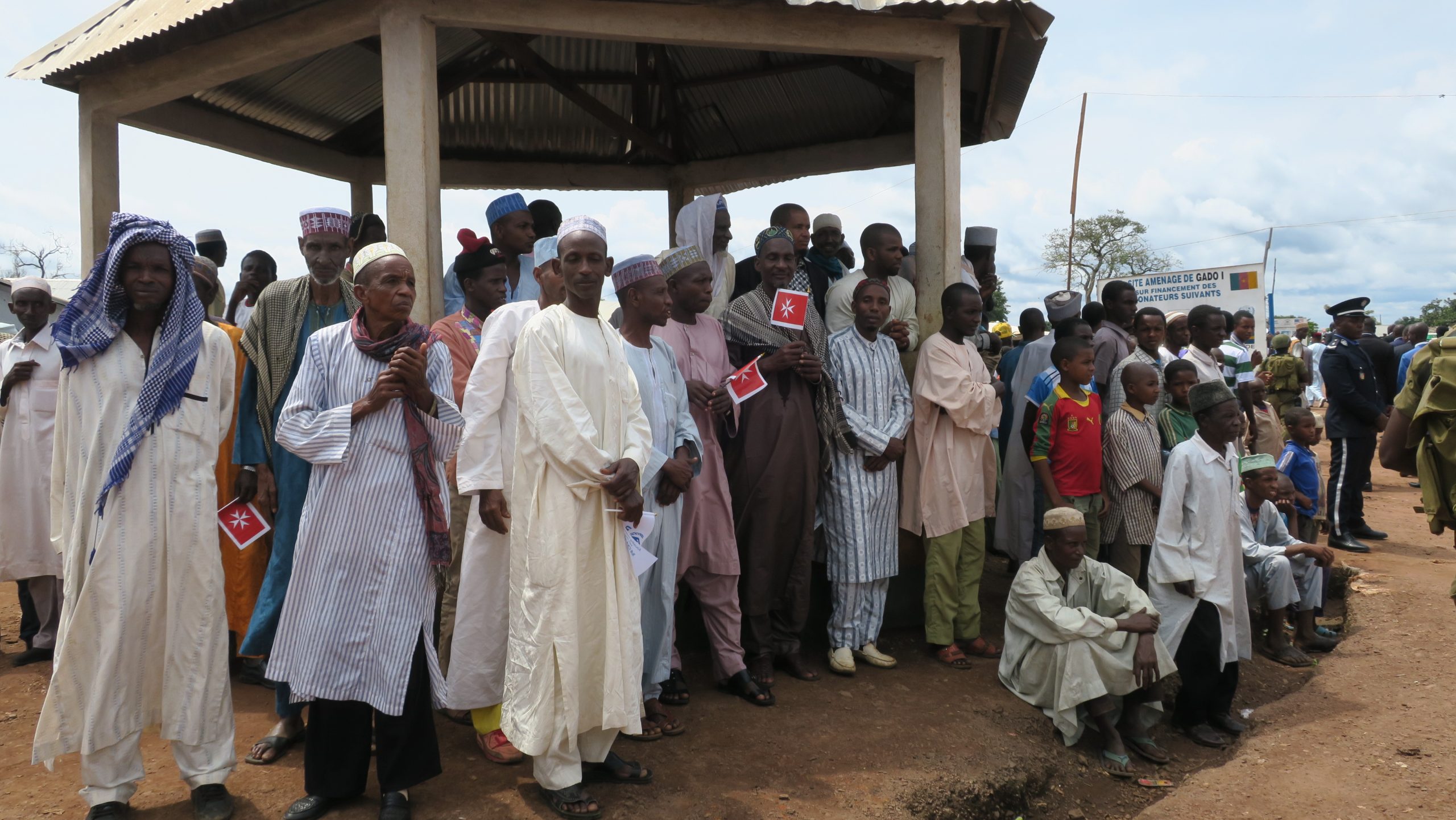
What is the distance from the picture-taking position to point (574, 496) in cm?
339

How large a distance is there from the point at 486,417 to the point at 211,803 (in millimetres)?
1595

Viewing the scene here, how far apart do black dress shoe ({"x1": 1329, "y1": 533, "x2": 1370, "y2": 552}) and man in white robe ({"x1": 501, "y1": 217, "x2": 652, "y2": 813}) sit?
8078mm

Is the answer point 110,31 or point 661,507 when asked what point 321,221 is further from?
point 110,31

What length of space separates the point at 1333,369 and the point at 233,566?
30.2 feet

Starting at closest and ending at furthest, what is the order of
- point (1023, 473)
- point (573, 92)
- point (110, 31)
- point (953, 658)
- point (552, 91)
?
point (953, 658) < point (110, 31) < point (1023, 473) < point (573, 92) < point (552, 91)

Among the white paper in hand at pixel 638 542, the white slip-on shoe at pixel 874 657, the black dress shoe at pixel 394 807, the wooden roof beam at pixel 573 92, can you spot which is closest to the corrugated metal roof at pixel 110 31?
the wooden roof beam at pixel 573 92

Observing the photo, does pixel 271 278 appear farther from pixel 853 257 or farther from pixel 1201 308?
pixel 1201 308

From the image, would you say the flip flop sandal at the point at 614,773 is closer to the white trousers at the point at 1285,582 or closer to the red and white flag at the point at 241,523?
the red and white flag at the point at 241,523

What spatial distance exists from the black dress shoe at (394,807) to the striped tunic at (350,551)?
318 millimetres

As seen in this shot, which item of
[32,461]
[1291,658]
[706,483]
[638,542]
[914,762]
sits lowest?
[1291,658]

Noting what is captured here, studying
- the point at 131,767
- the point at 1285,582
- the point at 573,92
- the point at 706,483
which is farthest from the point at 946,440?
the point at 573,92

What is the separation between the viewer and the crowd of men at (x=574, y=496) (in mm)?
3244

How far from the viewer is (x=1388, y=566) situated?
8289mm

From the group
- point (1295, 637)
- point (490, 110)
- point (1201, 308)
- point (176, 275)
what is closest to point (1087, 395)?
point (1201, 308)
